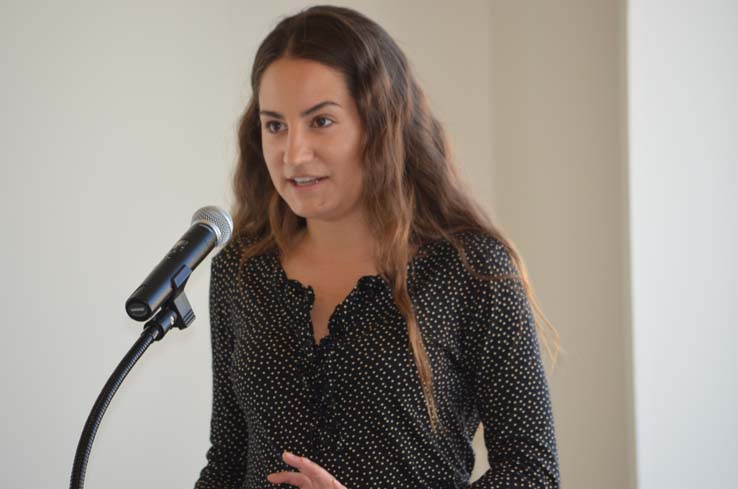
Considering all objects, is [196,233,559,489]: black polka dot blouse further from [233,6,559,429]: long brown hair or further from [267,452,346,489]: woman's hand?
[267,452,346,489]: woman's hand

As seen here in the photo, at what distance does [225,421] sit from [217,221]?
610 mm

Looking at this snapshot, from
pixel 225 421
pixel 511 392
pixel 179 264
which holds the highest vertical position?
pixel 179 264

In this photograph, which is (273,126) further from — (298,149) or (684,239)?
(684,239)

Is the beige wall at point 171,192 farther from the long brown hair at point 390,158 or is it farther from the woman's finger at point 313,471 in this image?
the woman's finger at point 313,471

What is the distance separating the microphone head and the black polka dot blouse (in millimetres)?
384

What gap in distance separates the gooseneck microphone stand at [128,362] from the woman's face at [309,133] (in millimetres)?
422

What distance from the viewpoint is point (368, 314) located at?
5.09 ft

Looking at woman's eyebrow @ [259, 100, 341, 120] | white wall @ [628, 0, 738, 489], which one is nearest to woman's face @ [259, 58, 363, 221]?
woman's eyebrow @ [259, 100, 341, 120]

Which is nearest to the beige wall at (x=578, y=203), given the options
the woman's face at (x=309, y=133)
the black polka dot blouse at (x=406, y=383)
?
the black polka dot blouse at (x=406, y=383)

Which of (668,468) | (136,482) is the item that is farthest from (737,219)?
(136,482)

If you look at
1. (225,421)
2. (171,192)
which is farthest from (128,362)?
(171,192)

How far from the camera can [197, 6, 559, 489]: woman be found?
1485 millimetres

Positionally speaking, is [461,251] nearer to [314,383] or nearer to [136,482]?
[314,383]

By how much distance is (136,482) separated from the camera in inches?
101
